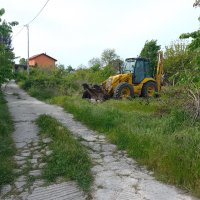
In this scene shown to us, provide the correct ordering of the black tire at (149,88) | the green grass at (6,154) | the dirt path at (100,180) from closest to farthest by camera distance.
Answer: the dirt path at (100,180)
the green grass at (6,154)
the black tire at (149,88)

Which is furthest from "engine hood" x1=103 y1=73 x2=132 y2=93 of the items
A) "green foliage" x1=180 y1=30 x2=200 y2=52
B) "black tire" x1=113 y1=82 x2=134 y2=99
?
"green foliage" x1=180 y1=30 x2=200 y2=52

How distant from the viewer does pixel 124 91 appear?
16141 mm

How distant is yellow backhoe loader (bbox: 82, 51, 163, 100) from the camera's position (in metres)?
16.1

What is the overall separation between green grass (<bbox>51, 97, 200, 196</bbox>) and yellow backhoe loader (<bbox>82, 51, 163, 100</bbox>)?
518cm

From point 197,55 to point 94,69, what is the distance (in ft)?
85.7

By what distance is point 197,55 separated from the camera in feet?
20.4

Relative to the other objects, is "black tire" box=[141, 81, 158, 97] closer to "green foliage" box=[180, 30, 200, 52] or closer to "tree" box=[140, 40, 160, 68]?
"green foliage" box=[180, 30, 200, 52]

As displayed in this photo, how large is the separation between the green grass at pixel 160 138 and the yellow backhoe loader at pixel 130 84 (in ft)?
17.0

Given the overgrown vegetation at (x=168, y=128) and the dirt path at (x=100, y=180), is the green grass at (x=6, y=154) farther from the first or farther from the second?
the overgrown vegetation at (x=168, y=128)

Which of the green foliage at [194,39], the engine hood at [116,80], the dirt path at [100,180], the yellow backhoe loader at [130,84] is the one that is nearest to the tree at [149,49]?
the yellow backhoe loader at [130,84]

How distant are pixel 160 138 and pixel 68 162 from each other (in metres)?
1.87

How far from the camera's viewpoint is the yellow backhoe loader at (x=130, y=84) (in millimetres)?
16125

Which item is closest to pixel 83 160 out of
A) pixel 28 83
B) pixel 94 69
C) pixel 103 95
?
pixel 103 95

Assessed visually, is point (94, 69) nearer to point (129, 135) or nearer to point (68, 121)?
point (68, 121)
